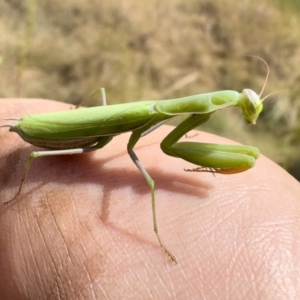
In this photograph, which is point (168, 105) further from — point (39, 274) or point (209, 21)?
point (209, 21)

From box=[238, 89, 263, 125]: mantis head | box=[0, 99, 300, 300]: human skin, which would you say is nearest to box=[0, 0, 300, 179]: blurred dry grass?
box=[238, 89, 263, 125]: mantis head

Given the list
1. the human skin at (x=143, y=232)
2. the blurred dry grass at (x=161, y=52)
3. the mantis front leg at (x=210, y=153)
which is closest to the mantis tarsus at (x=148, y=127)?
the mantis front leg at (x=210, y=153)

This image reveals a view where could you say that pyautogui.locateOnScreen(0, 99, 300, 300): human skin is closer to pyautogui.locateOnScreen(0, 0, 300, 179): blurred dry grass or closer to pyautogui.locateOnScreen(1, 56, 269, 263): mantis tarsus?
pyautogui.locateOnScreen(1, 56, 269, 263): mantis tarsus

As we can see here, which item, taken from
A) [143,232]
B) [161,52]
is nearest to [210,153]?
[143,232]

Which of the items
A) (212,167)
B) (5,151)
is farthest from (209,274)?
(5,151)

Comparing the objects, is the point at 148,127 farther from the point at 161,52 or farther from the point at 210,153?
the point at 161,52

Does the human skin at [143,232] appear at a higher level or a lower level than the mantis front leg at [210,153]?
lower

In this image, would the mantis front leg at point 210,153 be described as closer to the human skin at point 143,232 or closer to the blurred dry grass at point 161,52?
the human skin at point 143,232

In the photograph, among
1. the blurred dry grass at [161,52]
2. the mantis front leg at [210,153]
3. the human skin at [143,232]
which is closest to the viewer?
the human skin at [143,232]

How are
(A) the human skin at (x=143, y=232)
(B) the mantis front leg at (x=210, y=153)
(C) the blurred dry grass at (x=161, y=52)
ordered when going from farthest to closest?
(C) the blurred dry grass at (x=161, y=52) → (B) the mantis front leg at (x=210, y=153) → (A) the human skin at (x=143, y=232)

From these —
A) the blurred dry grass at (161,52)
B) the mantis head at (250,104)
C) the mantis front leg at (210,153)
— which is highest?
the mantis head at (250,104)
